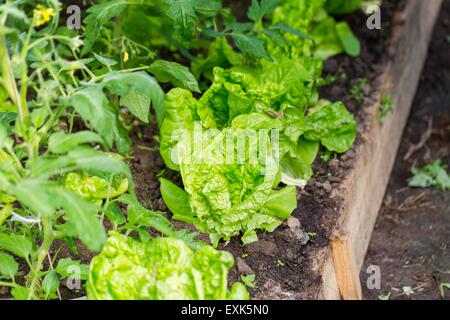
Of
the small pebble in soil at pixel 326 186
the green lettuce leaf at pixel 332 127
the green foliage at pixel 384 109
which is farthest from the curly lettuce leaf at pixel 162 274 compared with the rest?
the green foliage at pixel 384 109

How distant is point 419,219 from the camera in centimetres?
390

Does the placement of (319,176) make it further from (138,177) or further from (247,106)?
(138,177)

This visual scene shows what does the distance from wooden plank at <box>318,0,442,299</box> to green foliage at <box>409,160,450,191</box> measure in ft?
0.47

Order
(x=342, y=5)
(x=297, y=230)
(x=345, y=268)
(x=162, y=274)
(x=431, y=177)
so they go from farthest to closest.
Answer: (x=342, y=5) < (x=431, y=177) < (x=297, y=230) < (x=345, y=268) < (x=162, y=274)

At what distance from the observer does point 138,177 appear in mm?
→ 3393

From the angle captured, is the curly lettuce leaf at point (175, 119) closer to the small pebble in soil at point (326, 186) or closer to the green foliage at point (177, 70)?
the green foliage at point (177, 70)

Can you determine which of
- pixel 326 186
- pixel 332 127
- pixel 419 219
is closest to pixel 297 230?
pixel 326 186

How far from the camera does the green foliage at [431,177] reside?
409cm

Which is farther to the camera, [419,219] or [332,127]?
[419,219]

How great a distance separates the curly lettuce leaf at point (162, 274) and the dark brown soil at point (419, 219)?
1204 mm

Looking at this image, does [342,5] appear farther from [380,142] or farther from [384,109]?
[380,142]

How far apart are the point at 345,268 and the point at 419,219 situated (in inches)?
39.4
